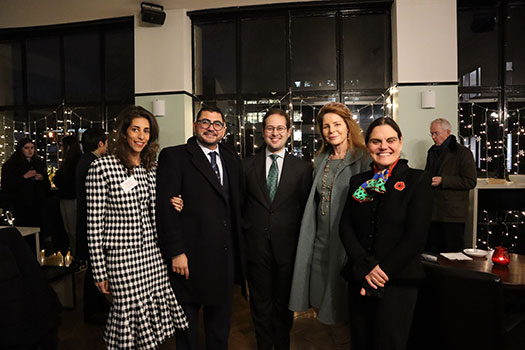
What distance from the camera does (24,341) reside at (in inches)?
57.3

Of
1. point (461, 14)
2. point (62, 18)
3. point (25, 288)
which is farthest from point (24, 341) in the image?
point (461, 14)

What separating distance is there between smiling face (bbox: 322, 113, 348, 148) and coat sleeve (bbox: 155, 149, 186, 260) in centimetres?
95

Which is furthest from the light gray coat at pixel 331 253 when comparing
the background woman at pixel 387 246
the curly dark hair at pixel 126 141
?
the curly dark hair at pixel 126 141

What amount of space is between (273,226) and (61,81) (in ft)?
17.3

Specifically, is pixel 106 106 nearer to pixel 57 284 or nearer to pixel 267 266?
pixel 57 284

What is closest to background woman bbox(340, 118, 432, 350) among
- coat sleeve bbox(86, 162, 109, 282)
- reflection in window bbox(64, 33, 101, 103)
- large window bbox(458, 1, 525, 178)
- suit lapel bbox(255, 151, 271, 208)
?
suit lapel bbox(255, 151, 271, 208)

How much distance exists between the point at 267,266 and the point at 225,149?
821 millimetres

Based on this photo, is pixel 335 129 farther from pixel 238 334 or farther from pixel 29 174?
pixel 29 174

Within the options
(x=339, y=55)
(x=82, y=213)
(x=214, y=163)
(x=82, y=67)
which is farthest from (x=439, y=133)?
(x=82, y=67)

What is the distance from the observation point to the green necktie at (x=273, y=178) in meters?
2.10

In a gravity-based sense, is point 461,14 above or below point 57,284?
above

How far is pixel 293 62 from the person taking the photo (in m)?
4.88

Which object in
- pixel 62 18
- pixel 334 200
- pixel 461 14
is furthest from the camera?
pixel 62 18

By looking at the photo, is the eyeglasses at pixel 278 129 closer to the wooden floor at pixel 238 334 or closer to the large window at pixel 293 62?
the wooden floor at pixel 238 334
